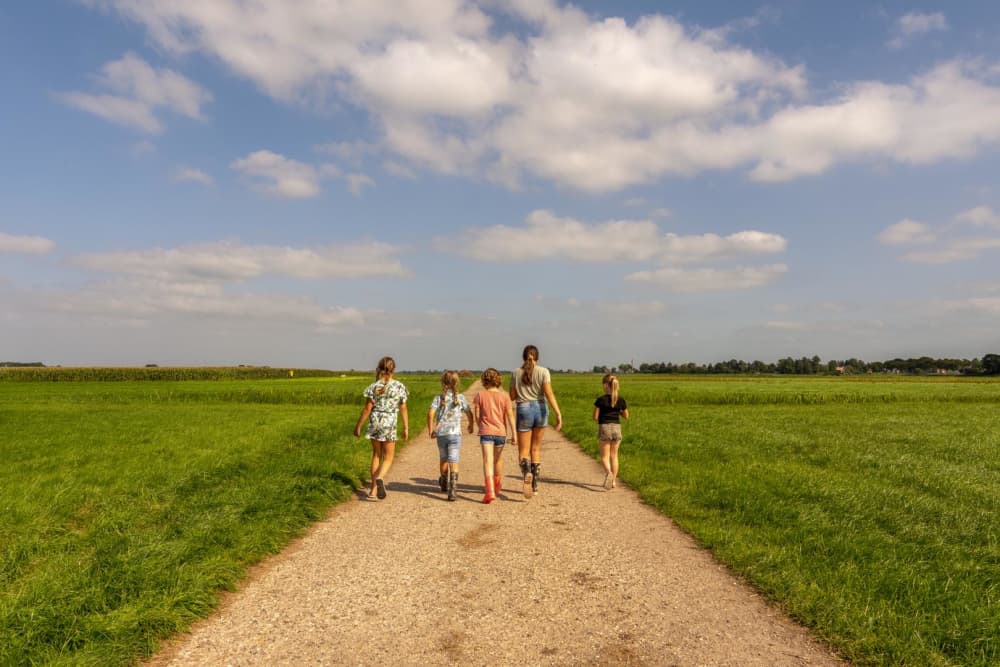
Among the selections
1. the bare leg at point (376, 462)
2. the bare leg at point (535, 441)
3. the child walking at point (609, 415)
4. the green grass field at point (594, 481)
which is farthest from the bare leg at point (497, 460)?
the green grass field at point (594, 481)

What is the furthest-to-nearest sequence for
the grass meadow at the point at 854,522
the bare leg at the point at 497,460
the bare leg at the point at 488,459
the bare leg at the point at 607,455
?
the bare leg at the point at 607,455 < the bare leg at the point at 497,460 < the bare leg at the point at 488,459 < the grass meadow at the point at 854,522

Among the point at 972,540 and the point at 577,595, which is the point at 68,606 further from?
the point at 972,540

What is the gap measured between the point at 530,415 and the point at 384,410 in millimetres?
2499

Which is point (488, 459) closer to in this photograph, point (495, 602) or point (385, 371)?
point (385, 371)

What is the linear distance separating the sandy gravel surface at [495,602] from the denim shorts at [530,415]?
164 centimetres

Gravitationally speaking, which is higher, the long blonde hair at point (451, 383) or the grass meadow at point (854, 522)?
the long blonde hair at point (451, 383)

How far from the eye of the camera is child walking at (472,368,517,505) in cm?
907

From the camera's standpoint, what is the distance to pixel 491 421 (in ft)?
29.8

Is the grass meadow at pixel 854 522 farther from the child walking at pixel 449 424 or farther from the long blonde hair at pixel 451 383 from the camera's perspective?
the long blonde hair at pixel 451 383

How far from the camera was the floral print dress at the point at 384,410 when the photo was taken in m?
9.38

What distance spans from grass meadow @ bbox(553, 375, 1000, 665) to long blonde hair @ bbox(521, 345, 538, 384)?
9.67ft

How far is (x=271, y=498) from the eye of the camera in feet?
29.0

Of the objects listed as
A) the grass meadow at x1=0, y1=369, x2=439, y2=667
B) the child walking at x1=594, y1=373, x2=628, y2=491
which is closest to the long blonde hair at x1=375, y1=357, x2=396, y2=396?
the grass meadow at x1=0, y1=369, x2=439, y2=667

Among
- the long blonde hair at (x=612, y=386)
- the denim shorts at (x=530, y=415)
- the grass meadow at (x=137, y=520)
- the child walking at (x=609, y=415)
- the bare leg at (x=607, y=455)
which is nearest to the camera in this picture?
the grass meadow at (x=137, y=520)
